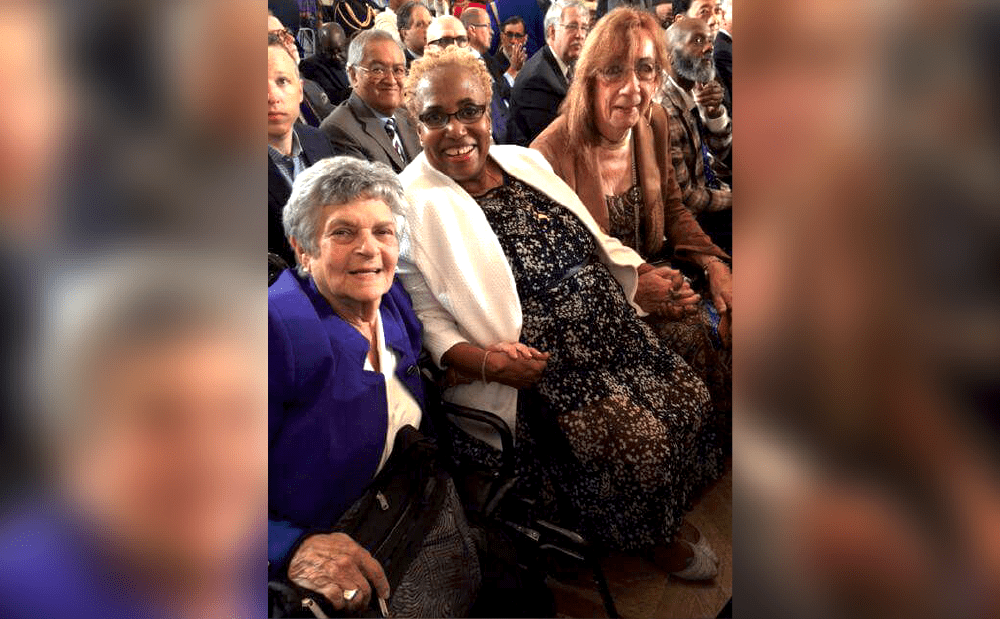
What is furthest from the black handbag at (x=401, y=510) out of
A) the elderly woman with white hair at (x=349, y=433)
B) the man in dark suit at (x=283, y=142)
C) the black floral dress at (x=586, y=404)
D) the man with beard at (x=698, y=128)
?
the man with beard at (x=698, y=128)

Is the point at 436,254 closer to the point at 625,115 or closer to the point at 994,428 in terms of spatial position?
the point at 625,115

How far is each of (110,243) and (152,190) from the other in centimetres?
2

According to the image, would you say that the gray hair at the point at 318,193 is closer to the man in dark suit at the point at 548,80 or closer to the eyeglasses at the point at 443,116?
the eyeglasses at the point at 443,116

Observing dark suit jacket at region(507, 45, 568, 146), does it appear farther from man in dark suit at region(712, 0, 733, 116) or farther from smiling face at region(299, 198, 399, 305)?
smiling face at region(299, 198, 399, 305)

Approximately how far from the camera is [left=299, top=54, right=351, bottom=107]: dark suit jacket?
73.5 inches

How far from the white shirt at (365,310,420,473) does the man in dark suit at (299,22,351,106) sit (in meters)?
0.57

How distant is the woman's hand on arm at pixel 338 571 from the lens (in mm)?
1453

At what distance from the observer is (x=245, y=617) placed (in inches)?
11.4

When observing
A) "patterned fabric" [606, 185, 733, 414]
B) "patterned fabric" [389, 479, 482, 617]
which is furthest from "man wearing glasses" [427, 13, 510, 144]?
"patterned fabric" [389, 479, 482, 617]

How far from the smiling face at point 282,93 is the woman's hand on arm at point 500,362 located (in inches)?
26.3

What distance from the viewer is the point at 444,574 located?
5.33 feet

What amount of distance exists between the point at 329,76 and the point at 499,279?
655 millimetres

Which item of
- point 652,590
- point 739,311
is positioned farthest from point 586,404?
point 739,311

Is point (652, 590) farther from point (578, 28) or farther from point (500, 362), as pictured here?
point (578, 28)
